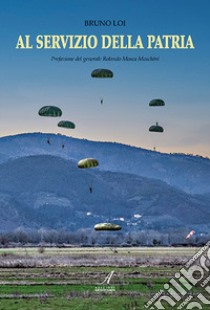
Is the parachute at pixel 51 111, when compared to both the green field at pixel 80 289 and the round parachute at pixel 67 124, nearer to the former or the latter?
the round parachute at pixel 67 124

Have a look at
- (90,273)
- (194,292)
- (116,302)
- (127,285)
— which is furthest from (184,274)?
(116,302)

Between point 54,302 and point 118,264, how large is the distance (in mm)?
39366

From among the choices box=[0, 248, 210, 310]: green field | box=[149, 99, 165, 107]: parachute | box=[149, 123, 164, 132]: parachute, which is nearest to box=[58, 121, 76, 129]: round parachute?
box=[149, 123, 164, 132]: parachute

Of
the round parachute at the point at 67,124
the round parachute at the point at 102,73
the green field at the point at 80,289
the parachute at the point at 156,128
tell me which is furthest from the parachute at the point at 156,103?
the green field at the point at 80,289

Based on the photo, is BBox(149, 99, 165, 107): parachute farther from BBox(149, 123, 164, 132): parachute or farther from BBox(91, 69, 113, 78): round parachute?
BBox(91, 69, 113, 78): round parachute

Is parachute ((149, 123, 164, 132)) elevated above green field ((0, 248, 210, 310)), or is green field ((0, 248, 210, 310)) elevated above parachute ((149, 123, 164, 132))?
parachute ((149, 123, 164, 132))

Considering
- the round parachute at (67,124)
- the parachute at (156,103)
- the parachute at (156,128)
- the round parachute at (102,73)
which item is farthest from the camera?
the parachute at (156,128)

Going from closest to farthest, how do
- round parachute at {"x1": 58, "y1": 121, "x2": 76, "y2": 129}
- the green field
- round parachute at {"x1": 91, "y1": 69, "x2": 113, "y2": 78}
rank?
1. the green field
2. round parachute at {"x1": 91, "y1": 69, "x2": 113, "y2": 78}
3. round parachute at {"x1": 58, "y1": 121, "x2": 76, "y2": 129}

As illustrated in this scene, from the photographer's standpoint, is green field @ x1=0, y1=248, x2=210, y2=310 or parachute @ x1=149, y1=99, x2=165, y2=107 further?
parachute @ x1=149, y1=99, x2=165, y2=107

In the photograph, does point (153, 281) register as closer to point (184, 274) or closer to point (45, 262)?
point (184, 274)

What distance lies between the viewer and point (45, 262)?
82.8 m

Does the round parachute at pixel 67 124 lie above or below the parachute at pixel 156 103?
below

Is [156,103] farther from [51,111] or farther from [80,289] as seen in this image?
[80,289]

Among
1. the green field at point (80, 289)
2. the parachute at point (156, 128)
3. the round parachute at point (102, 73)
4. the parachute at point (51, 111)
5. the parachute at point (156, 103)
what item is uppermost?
the round parachute at point (102, 73)
